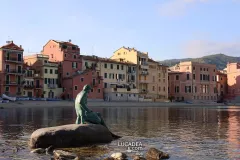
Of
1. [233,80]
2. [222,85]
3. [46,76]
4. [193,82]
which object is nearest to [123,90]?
[46,76]

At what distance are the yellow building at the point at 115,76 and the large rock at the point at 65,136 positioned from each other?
83003 mm

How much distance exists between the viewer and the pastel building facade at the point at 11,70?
277ft

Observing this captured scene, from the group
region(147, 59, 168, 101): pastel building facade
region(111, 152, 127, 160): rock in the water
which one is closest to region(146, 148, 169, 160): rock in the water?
region(111, 152, 127, 160): rock in the water

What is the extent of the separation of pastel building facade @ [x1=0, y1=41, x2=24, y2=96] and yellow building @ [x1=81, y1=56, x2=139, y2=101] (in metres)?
19.7

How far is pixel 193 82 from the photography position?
12950cm

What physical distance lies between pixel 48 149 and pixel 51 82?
78654 millimetres

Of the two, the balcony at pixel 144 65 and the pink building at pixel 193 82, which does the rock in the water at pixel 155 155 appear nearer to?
the balcony at pixel 144 65

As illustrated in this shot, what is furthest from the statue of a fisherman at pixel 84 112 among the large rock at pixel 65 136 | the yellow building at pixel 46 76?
the yellow building at pixel 46 76

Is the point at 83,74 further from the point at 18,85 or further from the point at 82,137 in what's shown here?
the point at 82,137

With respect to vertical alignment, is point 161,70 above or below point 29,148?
above

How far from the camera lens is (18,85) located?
87000 mm

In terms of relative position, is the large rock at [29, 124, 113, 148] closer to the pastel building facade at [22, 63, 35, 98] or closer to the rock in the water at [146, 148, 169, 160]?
the rock in the water at [146, 148, 169, 160]

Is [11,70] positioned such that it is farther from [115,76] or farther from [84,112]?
[84,112]

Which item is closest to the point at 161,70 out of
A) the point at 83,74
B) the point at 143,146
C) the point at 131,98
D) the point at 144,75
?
the point at 144,75
